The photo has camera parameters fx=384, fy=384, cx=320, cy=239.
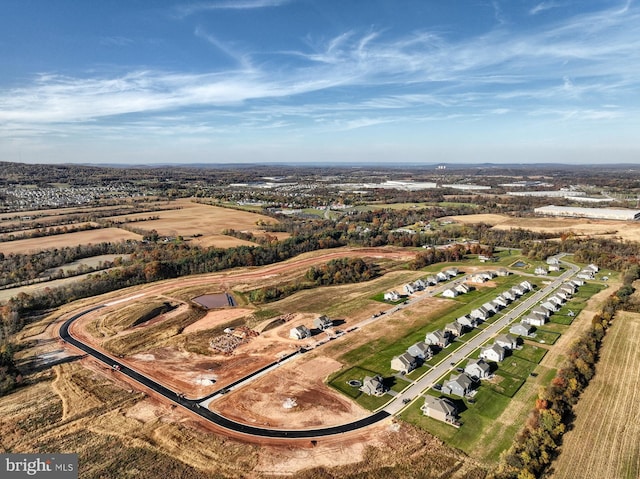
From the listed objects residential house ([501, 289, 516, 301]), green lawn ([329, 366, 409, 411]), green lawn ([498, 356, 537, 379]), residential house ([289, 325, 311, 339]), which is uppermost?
residential house ([501, 289, 516, 301])

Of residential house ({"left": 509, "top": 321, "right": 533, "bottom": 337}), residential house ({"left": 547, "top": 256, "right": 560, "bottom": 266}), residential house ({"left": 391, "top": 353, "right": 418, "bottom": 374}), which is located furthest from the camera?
residential house ({"left": 547, "top": 256, "right": 560, "bottom": 266})

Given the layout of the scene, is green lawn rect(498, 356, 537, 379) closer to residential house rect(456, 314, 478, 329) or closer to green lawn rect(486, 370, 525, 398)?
green lawn rect(486, 370, 525, 398)

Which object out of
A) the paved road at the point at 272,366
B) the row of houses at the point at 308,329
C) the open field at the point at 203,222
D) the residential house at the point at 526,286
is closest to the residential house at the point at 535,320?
the paved road at the point at 272,366

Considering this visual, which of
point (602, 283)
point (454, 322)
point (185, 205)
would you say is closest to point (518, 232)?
point (602, 283)

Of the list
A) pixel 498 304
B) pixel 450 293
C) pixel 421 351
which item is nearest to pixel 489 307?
pixel 498 304

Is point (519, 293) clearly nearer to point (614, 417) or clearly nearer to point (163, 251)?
point (614, 417)

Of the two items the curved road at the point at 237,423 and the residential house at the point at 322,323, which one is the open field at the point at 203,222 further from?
the curved road at the point at 237,423

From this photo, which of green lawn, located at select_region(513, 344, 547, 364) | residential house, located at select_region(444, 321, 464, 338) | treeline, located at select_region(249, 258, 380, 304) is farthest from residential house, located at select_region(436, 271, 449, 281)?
green lawn, located at select_region(513, 344, 547, 364)
